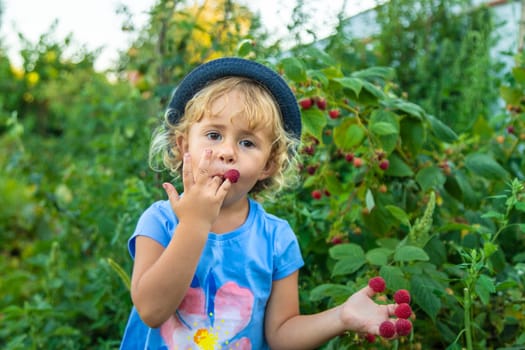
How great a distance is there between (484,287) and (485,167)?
2.09ft

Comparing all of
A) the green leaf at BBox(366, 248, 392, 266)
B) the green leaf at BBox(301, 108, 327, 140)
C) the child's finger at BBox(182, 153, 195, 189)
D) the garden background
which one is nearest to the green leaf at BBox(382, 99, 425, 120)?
the garden background

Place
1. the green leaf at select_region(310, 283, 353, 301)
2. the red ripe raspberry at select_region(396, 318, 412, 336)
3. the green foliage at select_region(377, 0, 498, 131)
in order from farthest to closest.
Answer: the green foliage at select_region(377, 0, 498, 131), the green leaf at select_region(310, 283, 353, 301), the red ripe raspberry at select_region(396, 318, 412, 336)

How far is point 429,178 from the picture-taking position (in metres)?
2.02

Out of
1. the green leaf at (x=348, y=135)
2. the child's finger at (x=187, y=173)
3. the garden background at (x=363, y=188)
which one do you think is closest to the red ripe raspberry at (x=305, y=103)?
the garden background at (x=363, y=188)

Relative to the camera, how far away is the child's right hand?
1.35 m

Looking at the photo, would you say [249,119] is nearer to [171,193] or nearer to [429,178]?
[171,193]

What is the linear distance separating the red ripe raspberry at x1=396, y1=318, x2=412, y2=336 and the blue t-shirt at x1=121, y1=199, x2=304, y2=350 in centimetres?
39

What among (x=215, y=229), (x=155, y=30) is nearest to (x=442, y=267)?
(x=215, y=229)

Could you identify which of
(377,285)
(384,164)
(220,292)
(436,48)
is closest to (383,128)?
(384,164)

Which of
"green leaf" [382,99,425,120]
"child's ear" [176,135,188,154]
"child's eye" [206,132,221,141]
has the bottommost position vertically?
"child's eye" [206,132,221,141]

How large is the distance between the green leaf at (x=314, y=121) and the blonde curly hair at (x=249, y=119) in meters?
0.11

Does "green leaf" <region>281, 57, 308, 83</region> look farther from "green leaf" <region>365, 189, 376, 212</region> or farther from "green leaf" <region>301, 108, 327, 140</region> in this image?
"green leaf" <region>365, 189, 376, 212</region>

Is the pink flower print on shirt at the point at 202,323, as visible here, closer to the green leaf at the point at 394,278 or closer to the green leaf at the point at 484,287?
the green leaf at the point at 394,278

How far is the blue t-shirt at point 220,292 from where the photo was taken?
1.53 meters
